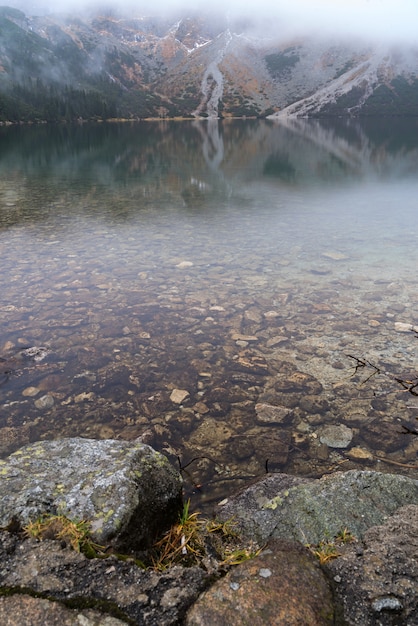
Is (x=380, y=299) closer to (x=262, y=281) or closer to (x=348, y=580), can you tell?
(x=262, y=281)

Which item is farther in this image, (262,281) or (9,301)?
(262,281)

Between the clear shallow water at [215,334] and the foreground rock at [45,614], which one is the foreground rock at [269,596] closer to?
the foreground rock at [45,614]

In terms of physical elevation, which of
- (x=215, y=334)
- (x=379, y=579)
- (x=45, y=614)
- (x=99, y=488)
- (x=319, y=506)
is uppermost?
(x=45, y=614)

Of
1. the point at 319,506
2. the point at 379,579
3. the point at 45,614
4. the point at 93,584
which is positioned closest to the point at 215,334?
the point at 319,506

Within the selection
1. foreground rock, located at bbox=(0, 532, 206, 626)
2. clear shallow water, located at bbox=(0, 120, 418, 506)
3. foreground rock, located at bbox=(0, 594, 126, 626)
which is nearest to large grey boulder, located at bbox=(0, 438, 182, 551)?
foreground rock, located at bbox=(0, 532, 206, 626)

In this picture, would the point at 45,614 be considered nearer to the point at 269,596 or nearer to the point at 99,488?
the point at 99,488

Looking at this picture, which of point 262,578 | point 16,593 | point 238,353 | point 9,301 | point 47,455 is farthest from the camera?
point 9,301

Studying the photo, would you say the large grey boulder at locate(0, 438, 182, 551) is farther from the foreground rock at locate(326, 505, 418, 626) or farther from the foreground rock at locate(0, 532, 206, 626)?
the foreground rock at locate(326, 505, 418, 626)

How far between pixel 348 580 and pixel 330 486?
5.66 feet

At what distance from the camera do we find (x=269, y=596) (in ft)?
8.73

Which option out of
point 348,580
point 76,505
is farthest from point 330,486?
point 76,505

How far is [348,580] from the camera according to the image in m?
2.91

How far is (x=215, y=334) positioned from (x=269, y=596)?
803 cm

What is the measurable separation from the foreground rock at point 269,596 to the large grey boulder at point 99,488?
1.04 metres
